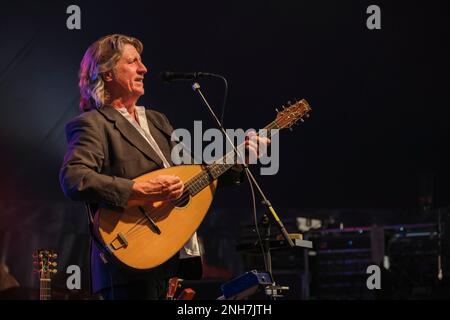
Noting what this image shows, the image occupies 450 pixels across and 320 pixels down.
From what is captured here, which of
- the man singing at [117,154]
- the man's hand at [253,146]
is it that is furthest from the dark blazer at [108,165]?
the man's hand at [253,146]

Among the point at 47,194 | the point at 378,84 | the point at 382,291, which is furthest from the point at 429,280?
the point at 47,194

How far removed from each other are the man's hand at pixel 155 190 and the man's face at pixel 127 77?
537 millimetres

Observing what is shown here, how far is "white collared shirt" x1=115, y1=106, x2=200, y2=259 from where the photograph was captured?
10.00 feet

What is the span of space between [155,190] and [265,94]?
428cm

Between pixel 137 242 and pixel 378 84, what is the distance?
477 centimetres

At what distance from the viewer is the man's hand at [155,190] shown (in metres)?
2.85

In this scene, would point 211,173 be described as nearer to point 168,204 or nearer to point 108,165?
point 168,204

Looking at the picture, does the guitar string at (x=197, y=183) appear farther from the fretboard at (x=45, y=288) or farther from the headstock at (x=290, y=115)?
the fretboard at (x=45, y=288)

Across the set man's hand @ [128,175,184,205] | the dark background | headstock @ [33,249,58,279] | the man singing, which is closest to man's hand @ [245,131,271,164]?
the man singing

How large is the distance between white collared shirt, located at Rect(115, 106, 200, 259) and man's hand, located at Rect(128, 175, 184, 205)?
230mm

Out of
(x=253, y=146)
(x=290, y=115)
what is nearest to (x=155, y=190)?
(x=253, y=146)
